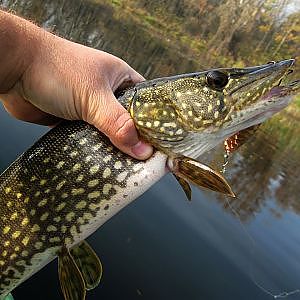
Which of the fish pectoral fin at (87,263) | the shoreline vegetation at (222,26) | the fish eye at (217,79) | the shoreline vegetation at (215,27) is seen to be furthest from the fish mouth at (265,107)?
the shoreline vegetation at (222,26)

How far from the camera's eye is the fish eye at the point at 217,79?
5.88 feet

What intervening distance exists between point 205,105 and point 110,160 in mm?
423

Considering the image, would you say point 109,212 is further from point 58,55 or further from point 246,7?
point 246,7

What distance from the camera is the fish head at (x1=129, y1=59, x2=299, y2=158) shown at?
5.82 feet

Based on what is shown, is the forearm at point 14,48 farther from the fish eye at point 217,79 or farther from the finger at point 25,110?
the fish eye at point 217,79

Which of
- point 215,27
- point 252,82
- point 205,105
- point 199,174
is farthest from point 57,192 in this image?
point 215,27

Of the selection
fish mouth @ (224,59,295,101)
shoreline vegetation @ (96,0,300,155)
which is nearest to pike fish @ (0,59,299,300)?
fish mouth @ (224,59,295,101)

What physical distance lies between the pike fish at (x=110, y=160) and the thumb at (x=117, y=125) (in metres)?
0.04

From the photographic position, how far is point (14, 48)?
181 centimetres

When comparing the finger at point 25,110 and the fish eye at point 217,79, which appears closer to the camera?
the fish eye at point 217,79

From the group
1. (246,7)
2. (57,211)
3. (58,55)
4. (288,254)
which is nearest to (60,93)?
(58,55)

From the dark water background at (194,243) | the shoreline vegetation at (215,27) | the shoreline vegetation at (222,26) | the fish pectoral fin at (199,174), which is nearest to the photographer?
the fish pectoral fin at (199,174)

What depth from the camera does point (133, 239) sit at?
396 cm

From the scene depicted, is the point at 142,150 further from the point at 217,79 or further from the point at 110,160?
the point at 217,79
